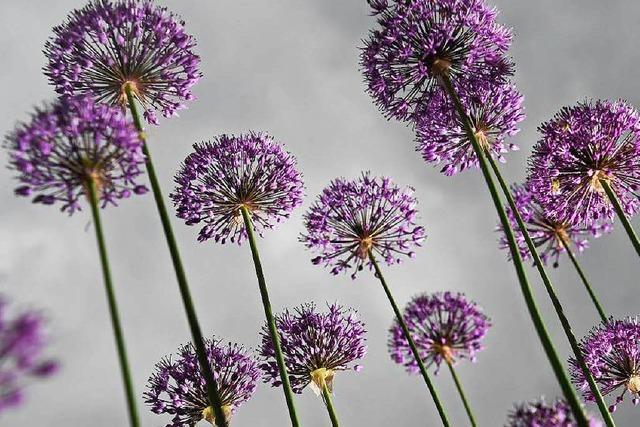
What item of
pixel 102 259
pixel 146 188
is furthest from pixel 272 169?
pixel 102 259

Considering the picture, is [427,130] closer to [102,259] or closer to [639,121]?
[639,121]

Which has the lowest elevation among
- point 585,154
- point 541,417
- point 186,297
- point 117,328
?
point 541,417

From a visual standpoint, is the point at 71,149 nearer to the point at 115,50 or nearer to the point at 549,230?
the point at 115,50

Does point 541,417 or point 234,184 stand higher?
point 234,184

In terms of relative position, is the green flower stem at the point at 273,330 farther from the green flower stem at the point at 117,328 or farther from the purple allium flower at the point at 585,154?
the purple allium flower at the point at 585,154

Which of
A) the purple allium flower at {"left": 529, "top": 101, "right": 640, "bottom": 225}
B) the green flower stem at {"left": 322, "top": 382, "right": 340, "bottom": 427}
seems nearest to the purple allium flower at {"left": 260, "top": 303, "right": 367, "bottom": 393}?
the green flower stem at {"left": 322, "top": 382, "right": 340, "bottom": 427}

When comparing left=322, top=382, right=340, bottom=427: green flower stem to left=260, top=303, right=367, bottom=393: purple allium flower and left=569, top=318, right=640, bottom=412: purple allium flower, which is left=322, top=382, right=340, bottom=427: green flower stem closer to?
left=260, top=303, right=367, bottom=393: purple allium flower

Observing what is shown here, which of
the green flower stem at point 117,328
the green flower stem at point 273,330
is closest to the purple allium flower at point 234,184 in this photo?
the green flower stem at point 273,330

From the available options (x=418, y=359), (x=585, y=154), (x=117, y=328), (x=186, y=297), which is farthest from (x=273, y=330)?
(x=585, y=154)

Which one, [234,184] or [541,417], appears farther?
[234,184]
